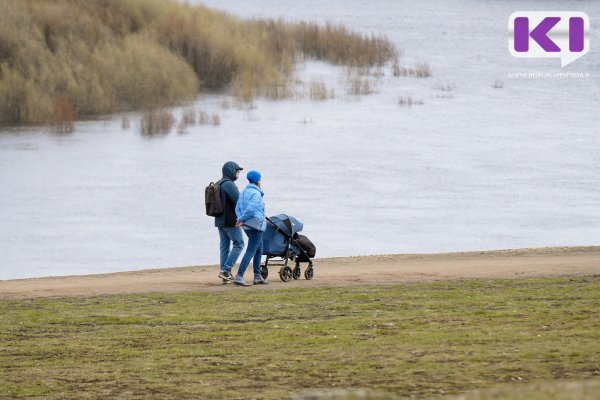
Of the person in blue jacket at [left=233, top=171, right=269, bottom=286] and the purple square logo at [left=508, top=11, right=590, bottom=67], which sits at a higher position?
the purple square logo at [left=508, top=11, right=590, bottom=67]

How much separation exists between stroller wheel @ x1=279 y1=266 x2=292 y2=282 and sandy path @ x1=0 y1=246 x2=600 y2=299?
0.48 ft

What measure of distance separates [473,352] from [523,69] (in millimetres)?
51281

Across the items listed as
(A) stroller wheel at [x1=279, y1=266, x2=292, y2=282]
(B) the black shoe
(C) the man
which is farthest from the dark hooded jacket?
(A) stroller wheel at [x1=279, y1=266, x2=292, y2=282]

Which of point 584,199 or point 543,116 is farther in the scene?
point 543,116

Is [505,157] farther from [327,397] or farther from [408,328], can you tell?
[327,397]

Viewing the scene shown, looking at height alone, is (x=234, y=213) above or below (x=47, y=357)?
above

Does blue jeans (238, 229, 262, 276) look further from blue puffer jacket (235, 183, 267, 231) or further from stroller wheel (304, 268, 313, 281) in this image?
stroller wheel (304, 268, 313, 281)

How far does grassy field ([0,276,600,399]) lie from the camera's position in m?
9.63

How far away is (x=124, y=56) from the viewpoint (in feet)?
149

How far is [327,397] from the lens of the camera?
6.53 meters

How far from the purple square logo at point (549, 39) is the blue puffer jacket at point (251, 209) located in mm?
47885

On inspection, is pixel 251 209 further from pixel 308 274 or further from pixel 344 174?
pixel 344 174

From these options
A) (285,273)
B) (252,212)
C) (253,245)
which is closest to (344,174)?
(285,273)

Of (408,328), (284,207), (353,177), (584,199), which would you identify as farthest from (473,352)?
(353,177)
